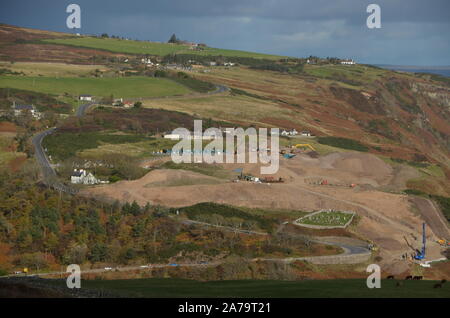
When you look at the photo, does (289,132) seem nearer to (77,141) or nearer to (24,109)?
(77,141)

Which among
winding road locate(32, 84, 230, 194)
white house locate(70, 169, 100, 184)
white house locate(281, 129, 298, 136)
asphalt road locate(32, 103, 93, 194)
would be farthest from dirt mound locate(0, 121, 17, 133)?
white house locate(281, 129, 298, 136)

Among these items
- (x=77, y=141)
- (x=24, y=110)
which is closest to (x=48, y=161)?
(x=77, y=141)

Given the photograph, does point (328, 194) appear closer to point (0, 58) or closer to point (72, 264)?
point (72, 264)

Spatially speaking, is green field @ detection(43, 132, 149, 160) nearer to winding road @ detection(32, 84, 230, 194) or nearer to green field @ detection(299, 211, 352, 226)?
winding road @ detection(32, 84, 230, 194)

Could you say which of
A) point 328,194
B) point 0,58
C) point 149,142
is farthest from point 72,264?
point 0,58
